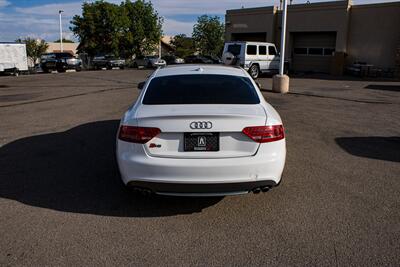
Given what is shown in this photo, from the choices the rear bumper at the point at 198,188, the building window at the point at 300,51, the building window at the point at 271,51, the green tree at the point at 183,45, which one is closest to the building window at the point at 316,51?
the building window at the point at 300,51

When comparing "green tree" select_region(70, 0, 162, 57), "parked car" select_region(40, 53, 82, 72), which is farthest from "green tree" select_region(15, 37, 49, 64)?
"parked car" select_region(40, 53, 82, 72)

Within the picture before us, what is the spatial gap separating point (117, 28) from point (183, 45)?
72.8 ft

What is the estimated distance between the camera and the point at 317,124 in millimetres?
9414

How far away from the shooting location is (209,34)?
61406 mm

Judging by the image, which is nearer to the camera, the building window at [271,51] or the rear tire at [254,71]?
the rear tire at [254,71]

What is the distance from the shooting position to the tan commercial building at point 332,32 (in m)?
27.1

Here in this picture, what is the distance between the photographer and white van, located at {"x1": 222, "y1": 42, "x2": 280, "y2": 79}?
2259 cm

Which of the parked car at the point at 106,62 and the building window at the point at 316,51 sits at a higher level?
the building window at the point at 316,51

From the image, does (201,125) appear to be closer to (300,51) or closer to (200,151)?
(200,151)

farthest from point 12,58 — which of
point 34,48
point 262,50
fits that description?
point 34,48

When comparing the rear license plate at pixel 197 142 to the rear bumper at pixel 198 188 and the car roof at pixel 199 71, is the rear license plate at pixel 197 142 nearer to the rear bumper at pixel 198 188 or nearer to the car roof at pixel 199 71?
the rear bumper at pixel 198 188

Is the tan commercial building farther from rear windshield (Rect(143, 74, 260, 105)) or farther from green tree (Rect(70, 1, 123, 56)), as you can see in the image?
rear windshield (Rect(143, 74, 260, 105))

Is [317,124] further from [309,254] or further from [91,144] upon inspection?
[309,254]

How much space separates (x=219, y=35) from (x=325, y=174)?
190 feet
